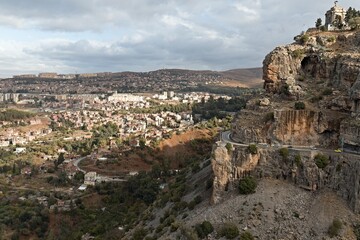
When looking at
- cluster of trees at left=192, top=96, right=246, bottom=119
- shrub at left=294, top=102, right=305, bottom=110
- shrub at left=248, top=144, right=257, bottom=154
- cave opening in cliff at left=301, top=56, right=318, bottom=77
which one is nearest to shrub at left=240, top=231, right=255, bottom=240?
shrub at left=248, top=144, right=257, bottom=154

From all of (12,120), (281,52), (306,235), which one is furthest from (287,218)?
(12,120)

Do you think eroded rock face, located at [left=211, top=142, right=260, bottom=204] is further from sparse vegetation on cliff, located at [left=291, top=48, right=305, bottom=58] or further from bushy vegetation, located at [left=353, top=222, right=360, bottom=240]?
sparse vegetation on cliff, located at [left=291, top=48, right=305, bottom=58]

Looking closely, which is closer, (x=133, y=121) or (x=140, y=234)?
(x=140, y=234)

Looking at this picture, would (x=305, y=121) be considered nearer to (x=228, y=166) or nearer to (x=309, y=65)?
(x=228, y=166)

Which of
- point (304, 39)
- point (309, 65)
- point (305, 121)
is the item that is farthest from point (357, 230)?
point (304, 39)

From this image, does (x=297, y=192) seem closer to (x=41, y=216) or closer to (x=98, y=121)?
(x=41, y=216)

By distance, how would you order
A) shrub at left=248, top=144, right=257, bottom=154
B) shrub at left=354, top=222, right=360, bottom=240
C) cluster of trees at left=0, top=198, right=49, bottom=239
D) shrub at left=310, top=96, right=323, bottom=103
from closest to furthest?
shrub at left=354, top=222, right=360, bottom=240 → shrub at left=248, top=144, right=257, bottom=154 → shrub at left=310, top=96, right=323, bottom=103 → cluster of trees at left=0, top=198, right=49, bottom=239

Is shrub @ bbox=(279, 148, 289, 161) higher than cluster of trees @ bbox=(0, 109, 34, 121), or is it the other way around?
shrub @ bbox=(279, 148, 289, 161)
